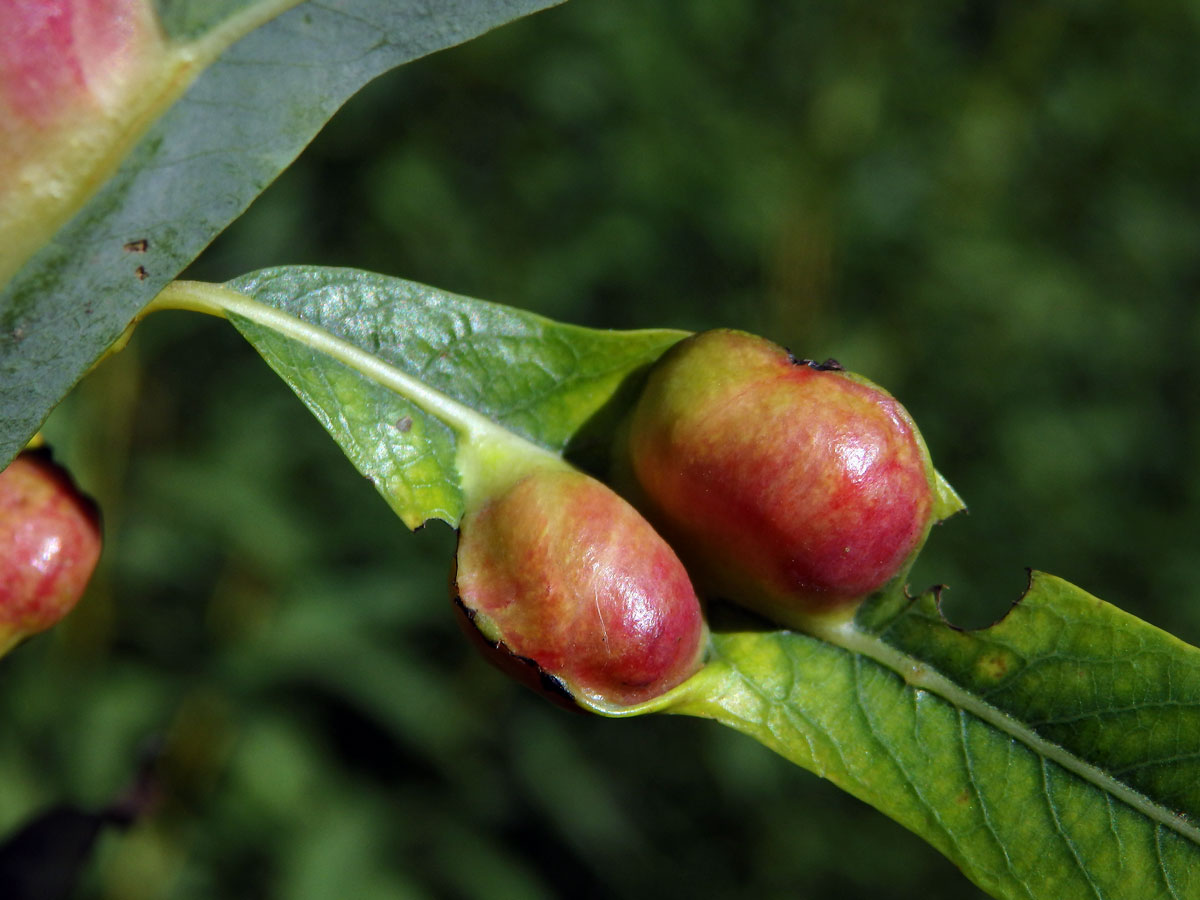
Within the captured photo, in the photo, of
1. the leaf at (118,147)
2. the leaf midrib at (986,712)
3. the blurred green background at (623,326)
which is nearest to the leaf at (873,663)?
the leaf midrib at (986,712)

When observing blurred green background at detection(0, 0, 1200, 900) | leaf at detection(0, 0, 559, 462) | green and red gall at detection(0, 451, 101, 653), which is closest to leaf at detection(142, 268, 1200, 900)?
leaf at detection(0, 0, 559, 462)

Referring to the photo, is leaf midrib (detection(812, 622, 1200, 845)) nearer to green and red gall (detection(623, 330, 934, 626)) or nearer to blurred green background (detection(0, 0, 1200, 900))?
green and red gall (detection(623, 330, 934, 626))

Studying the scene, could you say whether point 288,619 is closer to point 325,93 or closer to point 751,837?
point 751,837

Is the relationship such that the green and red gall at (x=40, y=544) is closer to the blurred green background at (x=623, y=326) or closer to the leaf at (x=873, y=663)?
the leaf at (x=873, y=663)

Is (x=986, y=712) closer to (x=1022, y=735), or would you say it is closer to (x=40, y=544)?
(x=1022, y=735)

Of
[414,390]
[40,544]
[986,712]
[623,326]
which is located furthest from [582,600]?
[623,326]

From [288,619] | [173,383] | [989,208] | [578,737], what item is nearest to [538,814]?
[578,737]
